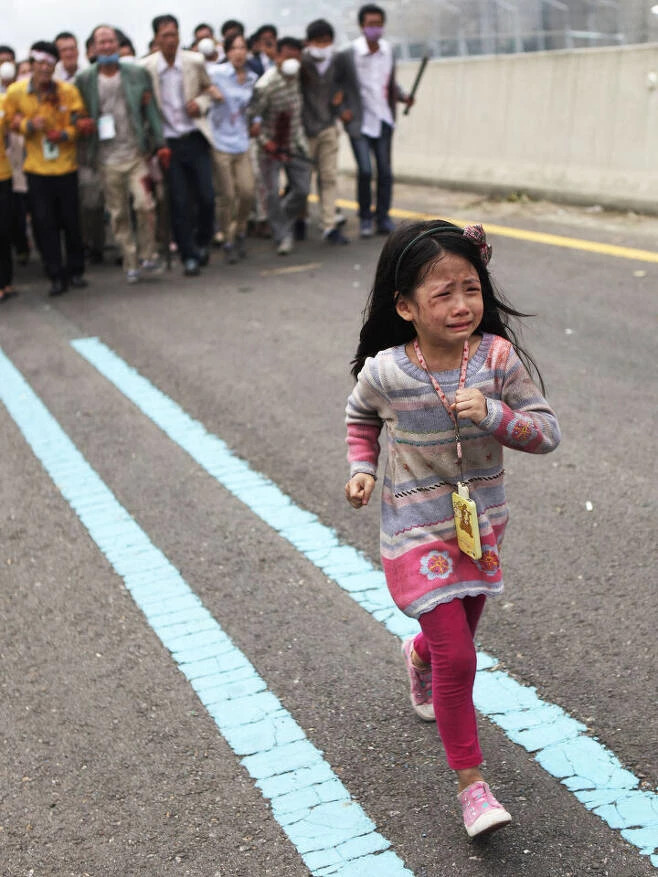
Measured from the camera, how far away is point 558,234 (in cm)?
1066

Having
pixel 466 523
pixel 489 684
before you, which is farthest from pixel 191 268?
pixel 466 523

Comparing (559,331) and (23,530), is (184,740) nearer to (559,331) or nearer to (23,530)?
(23,530)

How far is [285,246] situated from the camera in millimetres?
11312

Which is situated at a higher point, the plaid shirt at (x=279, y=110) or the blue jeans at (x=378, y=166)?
the plaid shirt at (x=279, y=110)

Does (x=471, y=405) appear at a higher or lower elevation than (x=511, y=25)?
lower

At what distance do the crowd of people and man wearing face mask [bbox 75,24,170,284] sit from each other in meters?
0.01

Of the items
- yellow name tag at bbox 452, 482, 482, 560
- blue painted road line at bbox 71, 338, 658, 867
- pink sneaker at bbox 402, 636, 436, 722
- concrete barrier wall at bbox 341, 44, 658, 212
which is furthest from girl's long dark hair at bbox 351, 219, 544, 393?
concrete barrier wall at bbox 341, 44, 658, 212

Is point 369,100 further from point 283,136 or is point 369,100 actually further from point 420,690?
point 420,690

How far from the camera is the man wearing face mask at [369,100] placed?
1122cm

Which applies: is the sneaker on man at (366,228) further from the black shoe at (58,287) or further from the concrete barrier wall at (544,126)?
the black shoe at (58,287)

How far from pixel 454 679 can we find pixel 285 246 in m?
8.82

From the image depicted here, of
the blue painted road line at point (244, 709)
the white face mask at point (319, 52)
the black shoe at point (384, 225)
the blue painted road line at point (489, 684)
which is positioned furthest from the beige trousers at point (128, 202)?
the blue painted road line at point (244, 709)

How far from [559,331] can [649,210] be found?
4.04 m

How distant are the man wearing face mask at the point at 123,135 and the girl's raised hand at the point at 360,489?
7.68 meters
